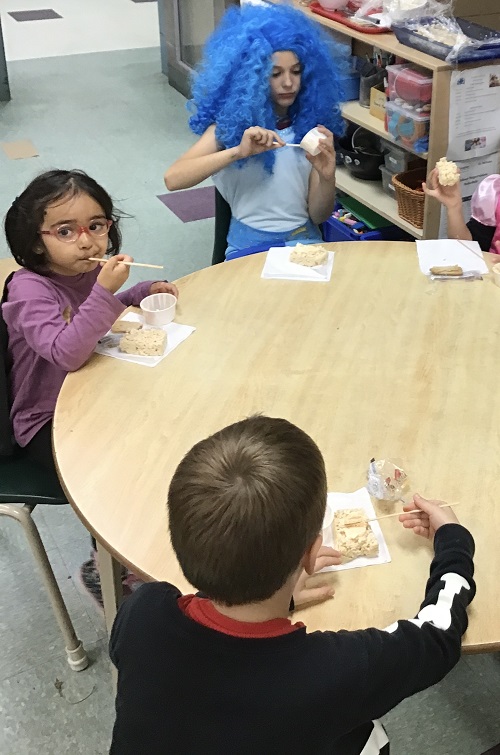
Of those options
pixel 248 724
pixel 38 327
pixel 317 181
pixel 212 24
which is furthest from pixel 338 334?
pixel 212 24

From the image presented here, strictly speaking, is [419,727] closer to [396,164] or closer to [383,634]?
[383,634]

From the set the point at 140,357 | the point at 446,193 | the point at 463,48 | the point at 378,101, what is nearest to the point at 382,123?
the point at 378,101

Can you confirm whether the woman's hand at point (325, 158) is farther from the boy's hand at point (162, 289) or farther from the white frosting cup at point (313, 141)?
the boy's hand at point (162, 289)

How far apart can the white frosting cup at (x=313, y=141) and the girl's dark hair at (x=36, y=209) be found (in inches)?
27.5

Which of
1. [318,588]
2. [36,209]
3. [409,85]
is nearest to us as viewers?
[318,588]

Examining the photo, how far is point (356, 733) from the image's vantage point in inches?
39.5

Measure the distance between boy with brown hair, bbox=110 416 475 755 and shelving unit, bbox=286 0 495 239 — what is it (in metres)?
1.92

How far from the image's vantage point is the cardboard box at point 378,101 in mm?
2906

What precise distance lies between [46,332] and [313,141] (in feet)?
3.27

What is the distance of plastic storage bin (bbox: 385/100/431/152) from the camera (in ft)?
8.59

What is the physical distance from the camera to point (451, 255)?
188 centimetres

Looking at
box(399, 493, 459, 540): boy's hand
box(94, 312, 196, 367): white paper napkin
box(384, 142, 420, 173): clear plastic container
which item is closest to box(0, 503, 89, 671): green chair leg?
box(94, 312, 196, 367): white paper napkin

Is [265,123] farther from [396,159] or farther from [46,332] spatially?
[46,332]

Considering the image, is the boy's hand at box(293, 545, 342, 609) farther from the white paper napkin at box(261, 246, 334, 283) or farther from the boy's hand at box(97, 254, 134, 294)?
the white paper napkin at box(261, 246, 334, 283)
